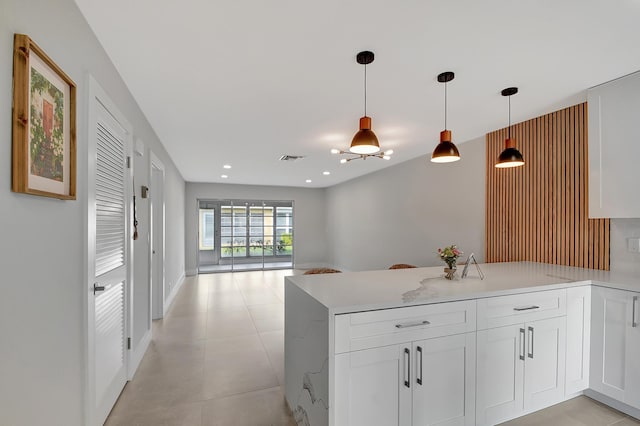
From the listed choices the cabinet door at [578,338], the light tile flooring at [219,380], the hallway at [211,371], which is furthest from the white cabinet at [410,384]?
the cabinet door at [578,338]

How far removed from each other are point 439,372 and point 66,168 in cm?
238

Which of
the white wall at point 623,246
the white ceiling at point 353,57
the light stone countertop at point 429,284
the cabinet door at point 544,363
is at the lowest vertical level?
the cabinet door at point 544,363

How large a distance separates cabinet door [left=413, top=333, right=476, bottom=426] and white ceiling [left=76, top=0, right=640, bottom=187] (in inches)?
75.4

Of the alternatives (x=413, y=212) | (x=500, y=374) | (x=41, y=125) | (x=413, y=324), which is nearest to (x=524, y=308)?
(x=500, y=374)

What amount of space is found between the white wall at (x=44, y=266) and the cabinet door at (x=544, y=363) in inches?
112

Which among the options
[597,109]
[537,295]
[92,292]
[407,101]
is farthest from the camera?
[407,101]

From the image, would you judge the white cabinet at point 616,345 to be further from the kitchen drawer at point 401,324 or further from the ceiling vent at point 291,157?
the ceiling vent at point 291,157

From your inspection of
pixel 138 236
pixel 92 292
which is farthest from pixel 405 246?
pixel 92 292

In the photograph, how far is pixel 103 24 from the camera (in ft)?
5.71

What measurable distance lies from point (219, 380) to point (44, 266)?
1.90 metres

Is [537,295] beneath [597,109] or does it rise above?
beneath

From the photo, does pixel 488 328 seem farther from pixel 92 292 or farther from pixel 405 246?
pixel 405 246

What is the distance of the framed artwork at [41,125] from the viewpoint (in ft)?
3.58

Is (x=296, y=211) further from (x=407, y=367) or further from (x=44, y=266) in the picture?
(x=44, y=266)
